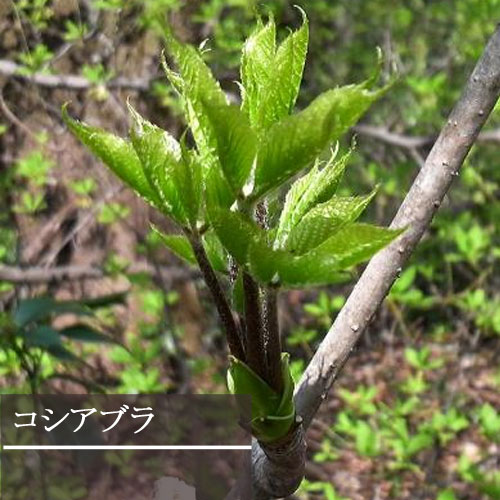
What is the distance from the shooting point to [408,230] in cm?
71

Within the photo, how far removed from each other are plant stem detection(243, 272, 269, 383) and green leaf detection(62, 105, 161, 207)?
7cm

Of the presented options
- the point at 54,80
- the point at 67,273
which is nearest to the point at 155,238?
the point at 67,273

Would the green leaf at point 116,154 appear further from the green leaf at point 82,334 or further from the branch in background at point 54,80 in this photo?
the branch in background at point 54,80

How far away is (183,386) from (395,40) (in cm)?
233

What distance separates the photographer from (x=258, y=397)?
0.57 m

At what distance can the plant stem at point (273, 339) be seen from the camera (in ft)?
1.83

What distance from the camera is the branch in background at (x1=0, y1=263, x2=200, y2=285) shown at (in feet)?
9.79

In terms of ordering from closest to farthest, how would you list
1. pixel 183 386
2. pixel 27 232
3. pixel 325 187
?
pixel 325 187
pixel 183 386
pixel 27 232

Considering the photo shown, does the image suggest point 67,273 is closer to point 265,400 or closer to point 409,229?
point 409,229

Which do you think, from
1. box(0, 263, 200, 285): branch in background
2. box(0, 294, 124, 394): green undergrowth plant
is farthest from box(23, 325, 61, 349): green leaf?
box(0, 263, 200, 285): branch in background

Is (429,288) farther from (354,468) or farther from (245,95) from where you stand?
(245,95)

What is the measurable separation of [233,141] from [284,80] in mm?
72

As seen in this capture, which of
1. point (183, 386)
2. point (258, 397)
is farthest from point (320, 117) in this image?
point (183, 386)

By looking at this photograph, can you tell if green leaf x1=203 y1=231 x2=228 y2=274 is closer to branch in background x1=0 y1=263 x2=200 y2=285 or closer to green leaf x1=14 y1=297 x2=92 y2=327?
green leaf x1=14 y1=297 x2=92 y2=327
